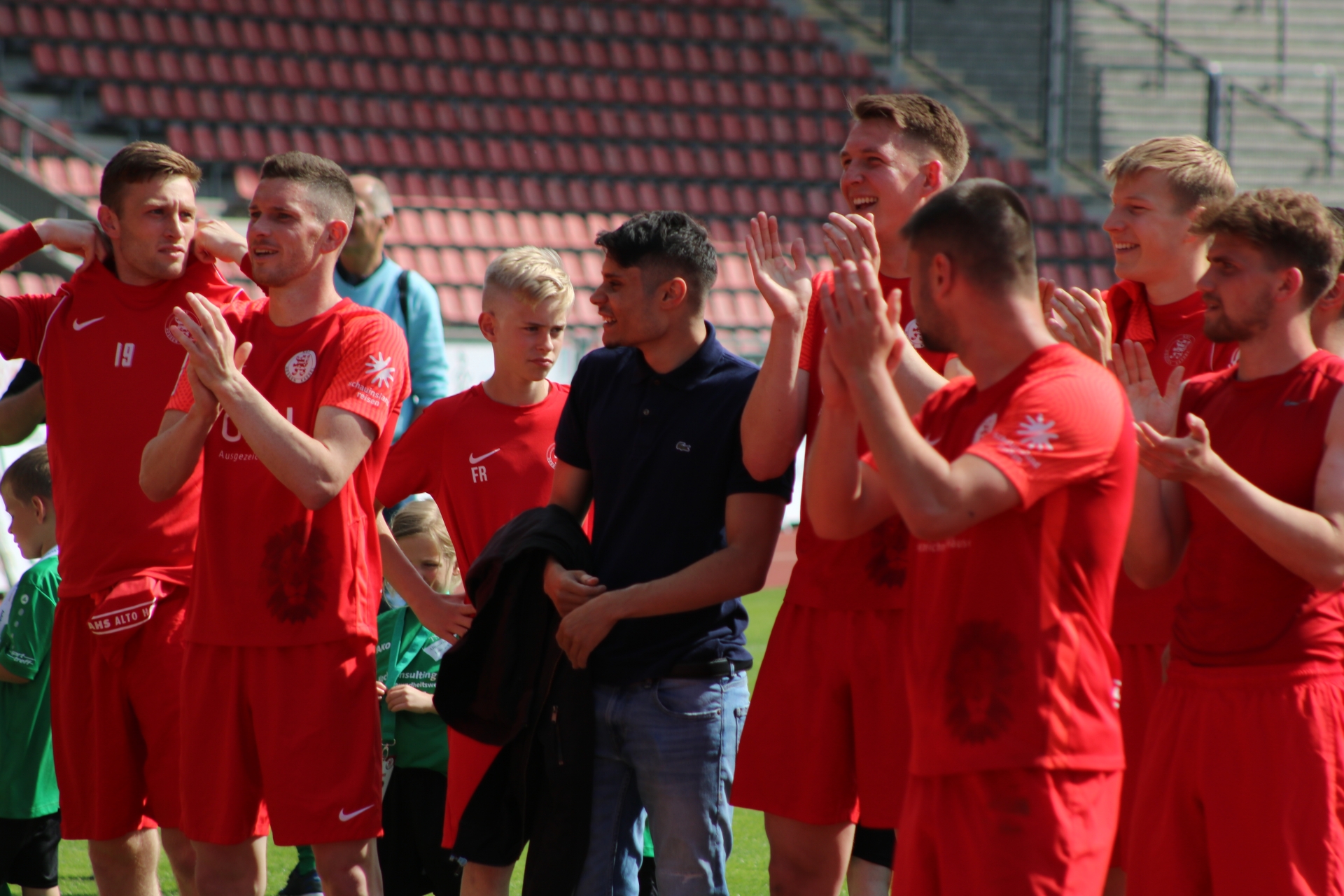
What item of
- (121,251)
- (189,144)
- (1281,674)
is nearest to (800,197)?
(189,144)

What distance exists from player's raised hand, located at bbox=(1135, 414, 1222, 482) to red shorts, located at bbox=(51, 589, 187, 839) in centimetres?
272

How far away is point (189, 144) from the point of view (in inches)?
553

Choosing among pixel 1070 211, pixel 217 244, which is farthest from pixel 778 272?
pixel 1070 211

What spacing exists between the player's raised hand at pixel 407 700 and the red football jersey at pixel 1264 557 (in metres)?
2.43

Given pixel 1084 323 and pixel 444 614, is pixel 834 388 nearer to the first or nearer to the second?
pixel 1084 323

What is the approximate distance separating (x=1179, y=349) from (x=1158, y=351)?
65mm

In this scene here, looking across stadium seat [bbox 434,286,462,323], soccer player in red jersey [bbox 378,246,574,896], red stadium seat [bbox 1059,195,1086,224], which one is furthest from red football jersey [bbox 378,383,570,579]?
red stadium seat [bbox 1059,195,1086,224]

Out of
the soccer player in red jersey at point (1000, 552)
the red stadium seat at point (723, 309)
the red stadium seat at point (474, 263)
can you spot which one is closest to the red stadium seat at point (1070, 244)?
the red stadium seat at point (723, 309)

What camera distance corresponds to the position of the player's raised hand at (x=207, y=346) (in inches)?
133

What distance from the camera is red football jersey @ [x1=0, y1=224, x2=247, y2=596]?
159 inches

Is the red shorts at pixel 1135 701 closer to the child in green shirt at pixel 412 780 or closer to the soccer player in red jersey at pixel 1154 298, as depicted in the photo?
the soccer player in red jersey at pixel 1154 298

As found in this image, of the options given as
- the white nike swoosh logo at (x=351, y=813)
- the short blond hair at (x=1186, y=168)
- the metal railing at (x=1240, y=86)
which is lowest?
the white nike swoosh logo at (x=351, y=813)

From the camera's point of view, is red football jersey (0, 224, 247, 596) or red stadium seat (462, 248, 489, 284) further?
red stadium seat (462, 248, 489, 284)

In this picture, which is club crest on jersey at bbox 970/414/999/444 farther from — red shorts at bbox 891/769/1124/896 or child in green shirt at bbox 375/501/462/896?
child in green shirt at bbox 375/501/462/896
